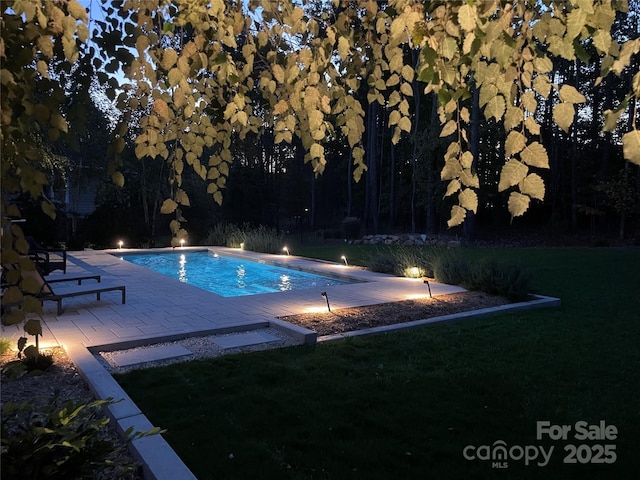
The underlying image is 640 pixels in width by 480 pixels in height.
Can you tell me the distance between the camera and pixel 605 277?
10.2 meters

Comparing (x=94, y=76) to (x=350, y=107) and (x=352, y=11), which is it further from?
(x=352, y=11)

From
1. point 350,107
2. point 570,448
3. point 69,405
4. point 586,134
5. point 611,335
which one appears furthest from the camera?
point 586,134

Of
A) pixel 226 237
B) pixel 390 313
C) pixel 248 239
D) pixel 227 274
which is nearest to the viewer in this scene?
pixel 390 313

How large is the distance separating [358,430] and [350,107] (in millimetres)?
2337

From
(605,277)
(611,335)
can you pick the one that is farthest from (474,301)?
(605,277)

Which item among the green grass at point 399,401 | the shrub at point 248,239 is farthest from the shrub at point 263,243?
the green grass at point 399,401

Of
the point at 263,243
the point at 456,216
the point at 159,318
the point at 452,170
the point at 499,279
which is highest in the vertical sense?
the point at 452,170

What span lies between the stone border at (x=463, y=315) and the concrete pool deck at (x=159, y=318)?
50 centimetres

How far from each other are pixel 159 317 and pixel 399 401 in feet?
12.0

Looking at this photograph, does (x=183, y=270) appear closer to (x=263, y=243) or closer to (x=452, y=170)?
(x=263, y=243)

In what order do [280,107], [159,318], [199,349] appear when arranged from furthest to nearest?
[159,318]
[199,349]
[280,107]

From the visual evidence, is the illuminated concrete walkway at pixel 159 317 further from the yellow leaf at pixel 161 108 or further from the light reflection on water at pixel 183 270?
the yellow leaf at pixel 161 108

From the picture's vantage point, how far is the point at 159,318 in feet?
20.4

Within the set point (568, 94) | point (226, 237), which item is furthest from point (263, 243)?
point (568, 94)
